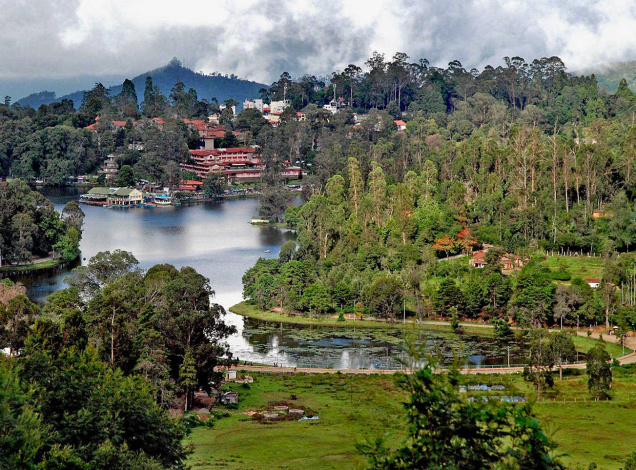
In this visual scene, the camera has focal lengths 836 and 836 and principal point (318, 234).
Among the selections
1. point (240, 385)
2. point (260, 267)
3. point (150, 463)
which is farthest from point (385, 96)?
point (150, 463)

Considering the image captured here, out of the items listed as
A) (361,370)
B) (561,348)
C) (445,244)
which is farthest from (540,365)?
(445,244)

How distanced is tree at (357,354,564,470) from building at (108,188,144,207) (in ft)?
227

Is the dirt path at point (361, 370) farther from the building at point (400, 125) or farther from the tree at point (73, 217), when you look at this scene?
the building at point (400, 125)

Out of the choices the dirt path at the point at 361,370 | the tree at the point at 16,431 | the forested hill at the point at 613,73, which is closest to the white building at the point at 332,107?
the forested hill at the point at 613,73

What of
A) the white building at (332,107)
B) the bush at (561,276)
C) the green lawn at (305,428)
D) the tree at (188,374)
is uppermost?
the white building at (332,107)

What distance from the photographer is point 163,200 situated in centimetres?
7819

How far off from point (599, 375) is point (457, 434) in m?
19.2

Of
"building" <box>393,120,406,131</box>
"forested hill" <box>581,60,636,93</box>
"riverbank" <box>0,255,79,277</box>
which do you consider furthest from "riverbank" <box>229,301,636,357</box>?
"forested hill" <box>581,60,636,93</box>

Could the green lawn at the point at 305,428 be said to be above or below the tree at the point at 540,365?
below

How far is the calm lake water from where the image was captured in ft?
110

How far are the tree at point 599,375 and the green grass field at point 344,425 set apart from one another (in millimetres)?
327

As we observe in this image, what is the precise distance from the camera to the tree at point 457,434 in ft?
29.1

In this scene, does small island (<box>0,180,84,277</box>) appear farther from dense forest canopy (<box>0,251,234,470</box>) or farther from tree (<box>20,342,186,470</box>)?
tree (<box>20,342,186,470</box>)

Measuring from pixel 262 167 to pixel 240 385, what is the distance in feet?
207
